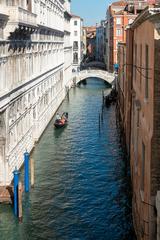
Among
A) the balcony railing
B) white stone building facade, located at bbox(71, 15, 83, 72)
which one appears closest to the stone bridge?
white stone building facade, located at bbox(71, 15, 83, 72)

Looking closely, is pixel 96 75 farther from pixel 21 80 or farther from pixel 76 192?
pixel 76 192

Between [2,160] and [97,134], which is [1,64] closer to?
[2,160]

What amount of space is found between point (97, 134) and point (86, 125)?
3370 millimetres

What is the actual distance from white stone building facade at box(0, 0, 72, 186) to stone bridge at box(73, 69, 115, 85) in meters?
24.8

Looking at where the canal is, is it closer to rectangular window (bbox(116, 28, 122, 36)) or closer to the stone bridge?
the stone bridge

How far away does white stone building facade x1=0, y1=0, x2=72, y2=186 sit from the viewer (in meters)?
17.4

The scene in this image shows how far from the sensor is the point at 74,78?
2386 inches

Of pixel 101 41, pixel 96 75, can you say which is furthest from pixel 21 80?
pixel 101 41

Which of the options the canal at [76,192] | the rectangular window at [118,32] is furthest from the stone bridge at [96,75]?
the canal at [76,192]

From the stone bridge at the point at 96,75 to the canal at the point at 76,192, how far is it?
27.7 m

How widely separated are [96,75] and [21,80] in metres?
37.7

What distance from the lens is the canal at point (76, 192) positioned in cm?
1456

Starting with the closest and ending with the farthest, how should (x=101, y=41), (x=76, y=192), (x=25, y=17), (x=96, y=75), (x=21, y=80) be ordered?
(x=76, y=192) < (x=25, y=17) < (x=21, y=80) < (x=96, y=75) < (x=101, y=41)

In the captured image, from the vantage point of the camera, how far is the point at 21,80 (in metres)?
21.5
